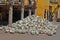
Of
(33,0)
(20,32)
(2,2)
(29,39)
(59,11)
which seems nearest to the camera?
(29,39)

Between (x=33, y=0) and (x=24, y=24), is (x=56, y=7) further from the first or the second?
(x=24, y=24)

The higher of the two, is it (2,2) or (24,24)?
(2,2)

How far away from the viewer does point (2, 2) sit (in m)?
25.8

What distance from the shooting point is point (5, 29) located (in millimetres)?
22656

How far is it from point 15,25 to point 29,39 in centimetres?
521

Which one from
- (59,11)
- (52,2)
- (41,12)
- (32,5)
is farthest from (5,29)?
(59,11)

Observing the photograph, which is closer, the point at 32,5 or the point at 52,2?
the point at 32,5

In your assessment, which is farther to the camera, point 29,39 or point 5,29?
point 5,29

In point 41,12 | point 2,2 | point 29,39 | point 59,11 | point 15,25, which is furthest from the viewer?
point 59,11

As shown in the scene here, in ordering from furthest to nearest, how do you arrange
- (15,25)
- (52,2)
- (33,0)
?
(52,2)
(33,0)
(15,25)

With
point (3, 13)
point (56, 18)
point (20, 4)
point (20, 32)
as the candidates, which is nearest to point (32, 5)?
point (20, 4)

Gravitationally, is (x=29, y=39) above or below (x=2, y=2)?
below

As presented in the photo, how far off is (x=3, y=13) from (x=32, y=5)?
665cm

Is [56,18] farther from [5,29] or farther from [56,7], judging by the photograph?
[5,29]
